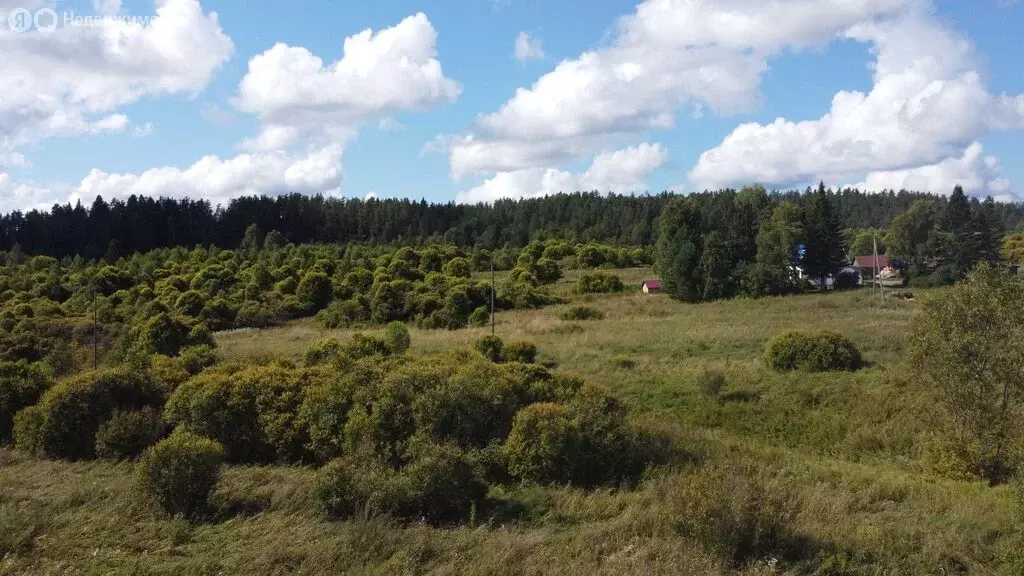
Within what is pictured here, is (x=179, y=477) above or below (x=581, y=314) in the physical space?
above

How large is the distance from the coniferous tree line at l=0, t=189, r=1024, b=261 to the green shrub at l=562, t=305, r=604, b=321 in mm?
34210

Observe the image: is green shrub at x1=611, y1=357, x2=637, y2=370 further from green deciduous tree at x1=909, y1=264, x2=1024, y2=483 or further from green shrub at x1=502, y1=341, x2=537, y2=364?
green deciduous tree at x1=909, y1=264, x2=1024, y2=483

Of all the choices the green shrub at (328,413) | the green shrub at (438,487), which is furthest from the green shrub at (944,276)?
the green shrub at (438,487)

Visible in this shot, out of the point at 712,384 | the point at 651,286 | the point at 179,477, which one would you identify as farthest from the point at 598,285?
the point at 179,477

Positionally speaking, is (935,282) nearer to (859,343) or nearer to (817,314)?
(817,314)

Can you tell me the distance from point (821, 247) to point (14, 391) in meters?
45.9

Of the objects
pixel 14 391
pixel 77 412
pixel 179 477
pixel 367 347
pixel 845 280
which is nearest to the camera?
pixel 179 477

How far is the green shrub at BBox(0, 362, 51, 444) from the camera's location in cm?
1443

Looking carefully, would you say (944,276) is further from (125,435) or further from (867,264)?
(125,435)

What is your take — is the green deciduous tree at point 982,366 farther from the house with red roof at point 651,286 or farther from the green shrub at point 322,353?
the house with red roof at point 651,286

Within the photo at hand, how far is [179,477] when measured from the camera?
28.6 ft

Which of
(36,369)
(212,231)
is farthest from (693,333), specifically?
(212,231)

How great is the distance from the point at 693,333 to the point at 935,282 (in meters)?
29.8

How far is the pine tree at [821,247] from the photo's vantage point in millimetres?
47500
